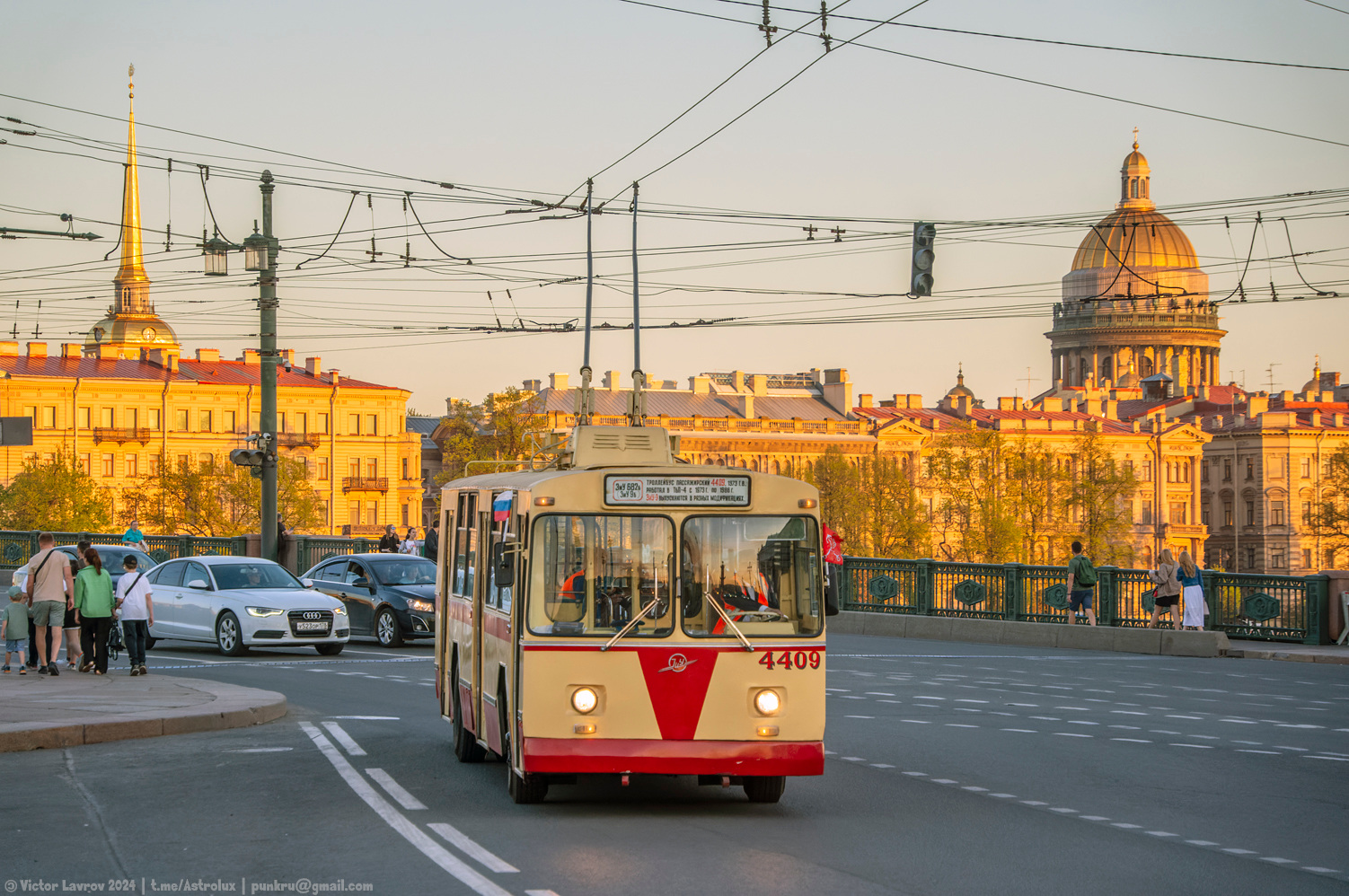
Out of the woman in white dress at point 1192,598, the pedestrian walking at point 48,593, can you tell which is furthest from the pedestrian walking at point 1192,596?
the pedestrian walking at point 48,593

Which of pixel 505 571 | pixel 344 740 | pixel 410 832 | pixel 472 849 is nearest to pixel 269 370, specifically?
pixel 344 740

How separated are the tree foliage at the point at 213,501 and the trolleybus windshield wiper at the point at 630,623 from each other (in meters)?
87.8

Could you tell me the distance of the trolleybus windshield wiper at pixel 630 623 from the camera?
11.0 m

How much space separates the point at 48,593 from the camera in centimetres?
2003

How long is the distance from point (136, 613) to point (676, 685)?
37.9 feet

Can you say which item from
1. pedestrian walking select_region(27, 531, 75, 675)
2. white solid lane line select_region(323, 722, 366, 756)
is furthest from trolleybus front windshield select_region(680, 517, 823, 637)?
pedestrian walking select_region(27, 531, 75, 675)

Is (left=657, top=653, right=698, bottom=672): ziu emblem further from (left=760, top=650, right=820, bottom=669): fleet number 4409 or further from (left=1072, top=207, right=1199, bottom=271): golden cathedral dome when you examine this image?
(left=1072, top=207, right=1199, bottom=271): golden cathedral dome

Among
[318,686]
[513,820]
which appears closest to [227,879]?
[513,820]

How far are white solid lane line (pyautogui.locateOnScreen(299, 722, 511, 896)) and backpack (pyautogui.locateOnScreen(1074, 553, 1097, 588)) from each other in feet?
63.5

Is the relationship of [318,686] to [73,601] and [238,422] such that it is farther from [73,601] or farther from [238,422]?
[238,422]

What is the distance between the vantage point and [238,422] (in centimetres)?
11806

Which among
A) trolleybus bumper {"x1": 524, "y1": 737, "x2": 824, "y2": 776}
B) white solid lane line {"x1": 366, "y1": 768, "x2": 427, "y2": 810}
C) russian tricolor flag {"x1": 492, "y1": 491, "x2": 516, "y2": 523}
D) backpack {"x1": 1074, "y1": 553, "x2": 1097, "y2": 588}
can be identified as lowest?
white solid lane line {"x1": 366, "y1": 768, "x2": 427, "y2": 810}

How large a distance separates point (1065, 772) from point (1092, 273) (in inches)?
6272

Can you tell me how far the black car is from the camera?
27.6 metres
